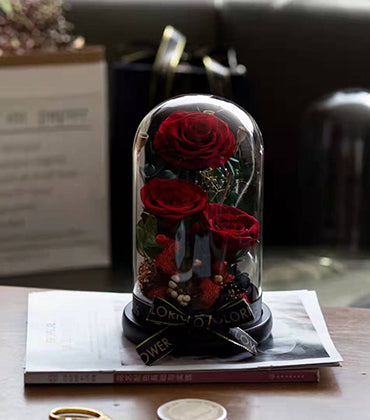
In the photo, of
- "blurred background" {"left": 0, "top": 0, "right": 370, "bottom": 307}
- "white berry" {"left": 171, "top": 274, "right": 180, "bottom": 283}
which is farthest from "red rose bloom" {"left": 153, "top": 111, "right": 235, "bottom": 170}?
"blurred background" {"left": 0, "top": 0, "right": 370, "bottom": 307}

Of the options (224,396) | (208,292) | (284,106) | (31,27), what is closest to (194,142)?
(208,292)

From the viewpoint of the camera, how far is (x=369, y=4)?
1783 mm

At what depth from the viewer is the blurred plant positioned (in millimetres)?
2027

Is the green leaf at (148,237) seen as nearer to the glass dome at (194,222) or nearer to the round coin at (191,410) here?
the glass dome at (194,222)

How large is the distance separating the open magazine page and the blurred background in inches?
21.8

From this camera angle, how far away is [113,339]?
982mm

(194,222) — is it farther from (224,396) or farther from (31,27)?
(31,27)

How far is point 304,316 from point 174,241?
0.21 metres

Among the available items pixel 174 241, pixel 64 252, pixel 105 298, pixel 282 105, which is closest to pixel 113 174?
pixel 64 252

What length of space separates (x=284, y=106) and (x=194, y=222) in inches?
43.9

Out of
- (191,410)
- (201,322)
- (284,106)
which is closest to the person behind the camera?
(191,410)

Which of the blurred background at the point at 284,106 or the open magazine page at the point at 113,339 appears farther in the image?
the blurred background at the point at 284,106

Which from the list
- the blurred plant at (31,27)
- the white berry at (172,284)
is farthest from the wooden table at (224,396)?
the blurred plant at (31,27)

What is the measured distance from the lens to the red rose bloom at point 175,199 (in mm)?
933
